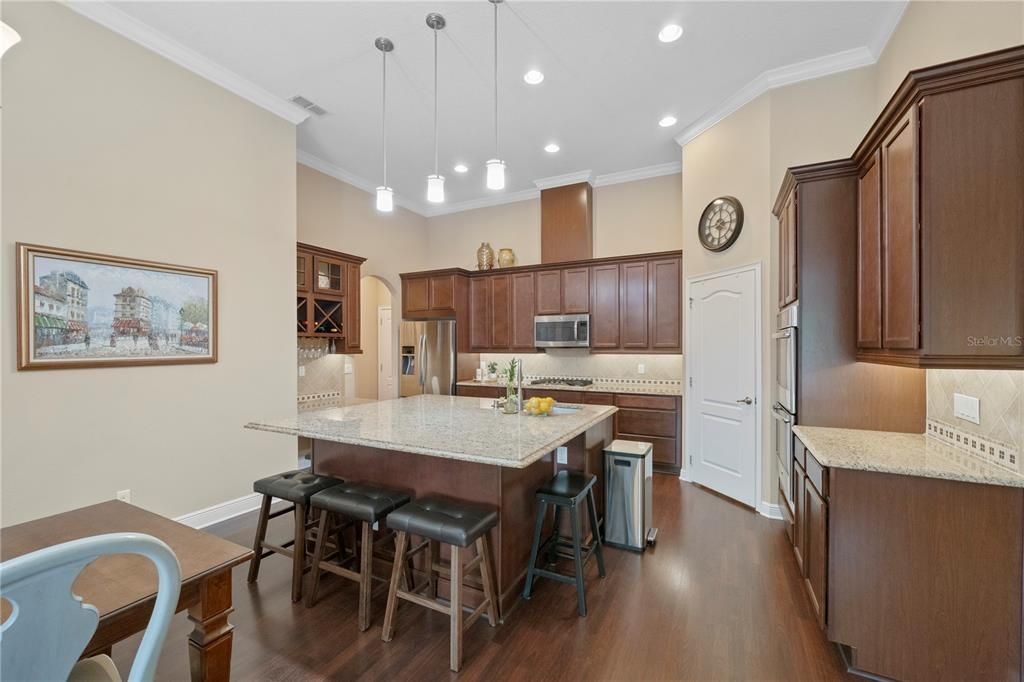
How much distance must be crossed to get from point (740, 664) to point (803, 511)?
3.11 feet

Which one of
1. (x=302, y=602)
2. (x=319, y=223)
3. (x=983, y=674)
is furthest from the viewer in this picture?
(x=319, y=223)

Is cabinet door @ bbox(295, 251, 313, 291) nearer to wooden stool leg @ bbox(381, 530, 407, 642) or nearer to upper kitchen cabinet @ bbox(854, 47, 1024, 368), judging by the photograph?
wooden stool leg @ bbox(381, 530, 407, 642)

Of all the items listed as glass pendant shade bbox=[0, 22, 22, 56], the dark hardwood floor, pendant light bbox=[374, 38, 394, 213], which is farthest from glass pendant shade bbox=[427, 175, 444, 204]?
the dark hardwood floor

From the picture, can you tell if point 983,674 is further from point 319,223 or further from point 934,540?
point 319,223

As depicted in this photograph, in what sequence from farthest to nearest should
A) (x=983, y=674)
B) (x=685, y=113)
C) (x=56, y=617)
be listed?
(x=685, y=113)
(x=983, y=674)
(x=56, y=617)

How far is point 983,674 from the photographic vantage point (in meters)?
1.64

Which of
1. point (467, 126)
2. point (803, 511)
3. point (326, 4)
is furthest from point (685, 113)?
point (803, 511)

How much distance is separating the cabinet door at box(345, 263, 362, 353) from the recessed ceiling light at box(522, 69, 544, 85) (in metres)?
2.91

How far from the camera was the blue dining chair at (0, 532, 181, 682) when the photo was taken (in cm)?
68

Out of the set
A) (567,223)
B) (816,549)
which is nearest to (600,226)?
(567,223)

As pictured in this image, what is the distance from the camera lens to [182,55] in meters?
3.13

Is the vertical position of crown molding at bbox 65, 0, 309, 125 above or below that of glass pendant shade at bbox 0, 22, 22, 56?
above

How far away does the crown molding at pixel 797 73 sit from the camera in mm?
3252

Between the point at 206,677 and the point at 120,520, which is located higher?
the point at 120,520
